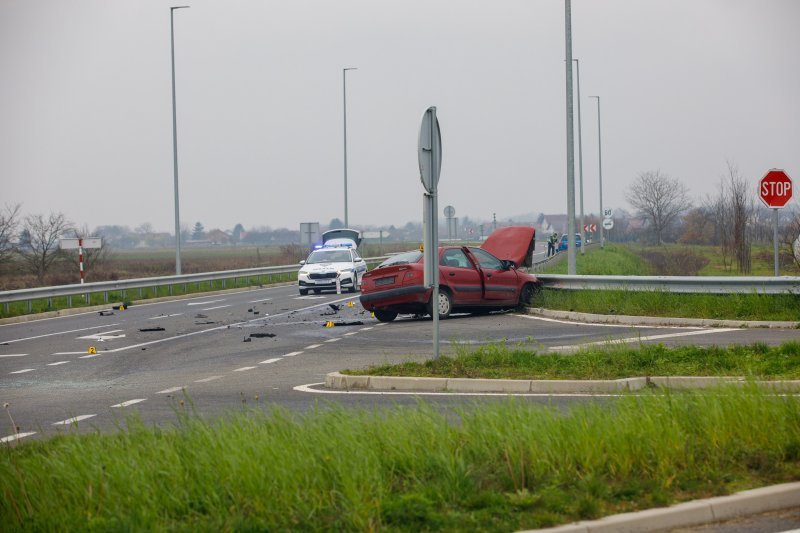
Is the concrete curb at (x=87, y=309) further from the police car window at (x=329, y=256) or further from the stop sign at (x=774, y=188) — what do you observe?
the stop sign at (x=774, y=188)

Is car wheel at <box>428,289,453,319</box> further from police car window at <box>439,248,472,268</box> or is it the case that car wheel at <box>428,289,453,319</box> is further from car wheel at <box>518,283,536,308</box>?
car wheel at <box>518,283,536,308</box>

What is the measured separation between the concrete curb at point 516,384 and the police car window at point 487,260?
1147 centimetres

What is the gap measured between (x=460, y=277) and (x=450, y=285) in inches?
12.5

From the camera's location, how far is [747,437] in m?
7.24

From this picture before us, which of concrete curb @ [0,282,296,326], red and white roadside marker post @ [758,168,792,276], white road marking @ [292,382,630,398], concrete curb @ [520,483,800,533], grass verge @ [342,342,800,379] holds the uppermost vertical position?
red and white roadside marker post @ [758,168,792,276]

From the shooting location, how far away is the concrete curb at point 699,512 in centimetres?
567

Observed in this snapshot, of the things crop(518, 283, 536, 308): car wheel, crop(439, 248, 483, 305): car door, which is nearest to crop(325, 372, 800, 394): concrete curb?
crop(439, 248, 483, 305): car door

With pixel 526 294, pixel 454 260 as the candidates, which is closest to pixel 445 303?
pixel 454 260

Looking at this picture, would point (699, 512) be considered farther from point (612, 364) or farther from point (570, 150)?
point (570, 150)

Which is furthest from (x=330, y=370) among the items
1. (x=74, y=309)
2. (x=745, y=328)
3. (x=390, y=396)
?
(x=74, y=309)

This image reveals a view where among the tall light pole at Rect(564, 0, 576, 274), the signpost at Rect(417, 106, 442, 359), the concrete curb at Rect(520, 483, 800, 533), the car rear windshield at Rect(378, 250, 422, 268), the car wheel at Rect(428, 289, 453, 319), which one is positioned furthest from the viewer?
the tall light pole at Rect(564, 0, 576, 274)

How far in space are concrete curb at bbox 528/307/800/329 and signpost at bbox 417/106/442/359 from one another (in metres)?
8.66

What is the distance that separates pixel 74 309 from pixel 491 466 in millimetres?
26573

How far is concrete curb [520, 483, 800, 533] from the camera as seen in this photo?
5.67 meters
